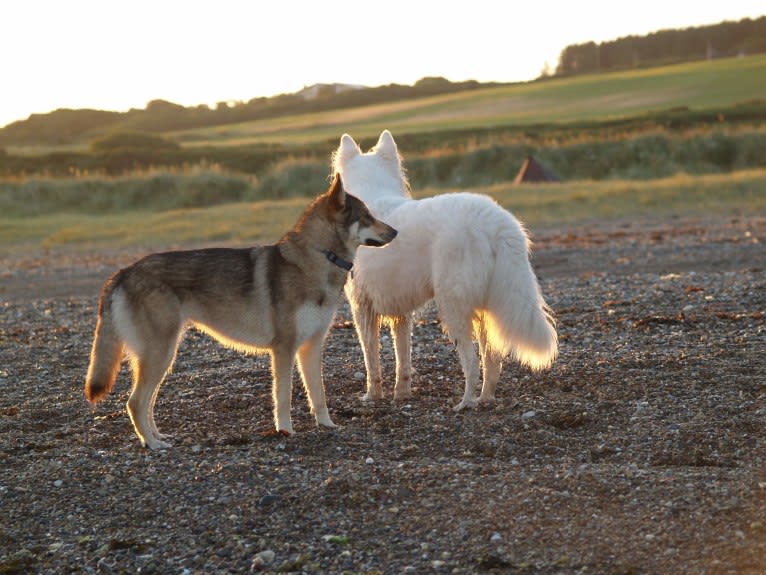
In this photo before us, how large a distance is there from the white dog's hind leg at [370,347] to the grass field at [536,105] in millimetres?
48282

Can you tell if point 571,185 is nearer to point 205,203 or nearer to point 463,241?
point 205,203

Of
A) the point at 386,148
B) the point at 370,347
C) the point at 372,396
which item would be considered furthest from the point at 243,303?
the point at 386,148

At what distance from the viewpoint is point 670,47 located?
109m

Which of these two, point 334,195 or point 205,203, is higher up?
point 334,195

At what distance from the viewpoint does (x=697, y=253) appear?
18.6 metres

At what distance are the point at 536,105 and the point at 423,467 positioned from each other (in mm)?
65487

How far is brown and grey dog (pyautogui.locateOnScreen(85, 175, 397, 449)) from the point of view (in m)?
7.55

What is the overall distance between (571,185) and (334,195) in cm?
2617

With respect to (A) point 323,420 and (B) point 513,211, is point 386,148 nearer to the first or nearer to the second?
(A) point 323,420

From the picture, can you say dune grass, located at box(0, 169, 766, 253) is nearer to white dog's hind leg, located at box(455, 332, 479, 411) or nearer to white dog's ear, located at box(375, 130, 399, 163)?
white dog's ear, located at box(375, 130, 399, 163)

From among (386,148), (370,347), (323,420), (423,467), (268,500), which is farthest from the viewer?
(386,148)

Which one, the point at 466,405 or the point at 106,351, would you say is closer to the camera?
the point at 106,351

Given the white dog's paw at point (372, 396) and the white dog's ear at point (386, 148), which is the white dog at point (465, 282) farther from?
the white dog's ear at point (386, 148)

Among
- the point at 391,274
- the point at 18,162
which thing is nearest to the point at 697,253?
the point at 391,274
